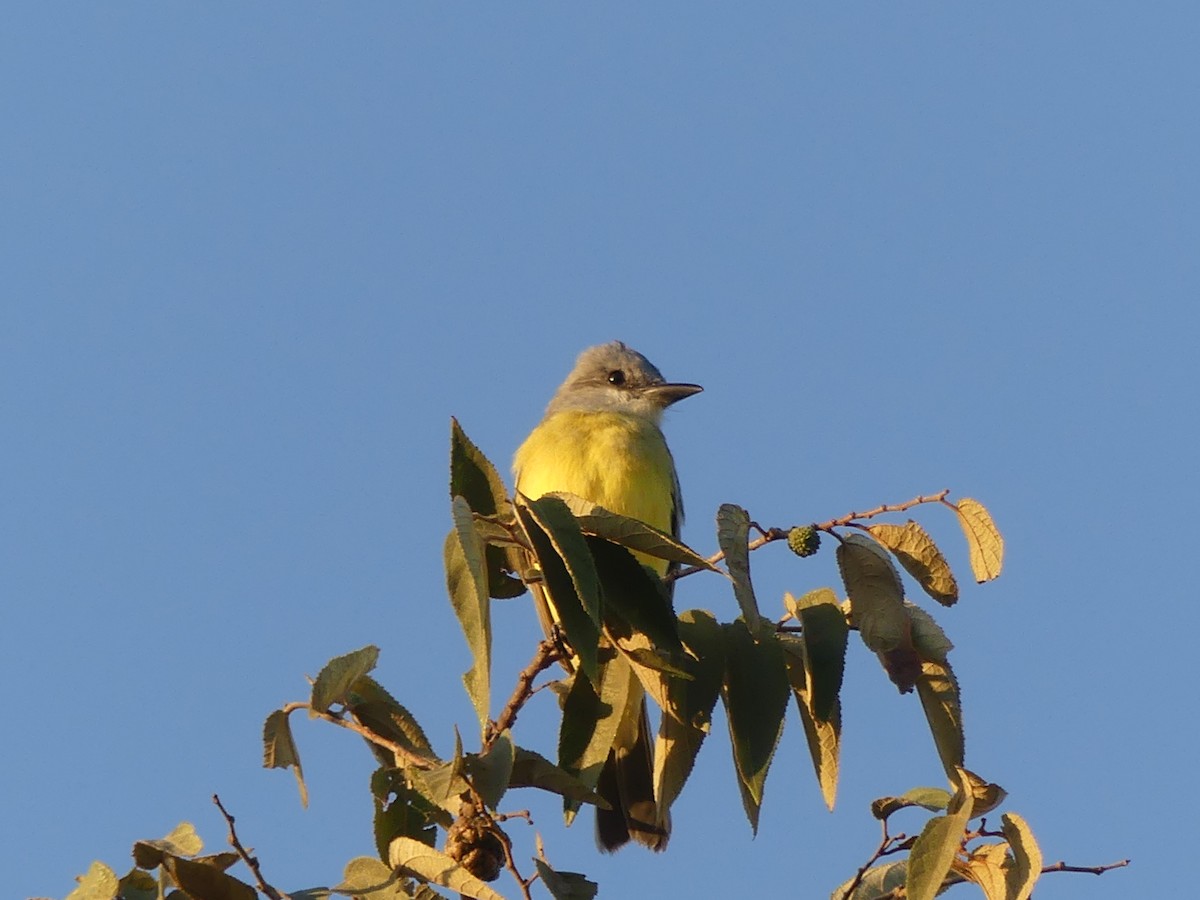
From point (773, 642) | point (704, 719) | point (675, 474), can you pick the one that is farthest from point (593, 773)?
point (675, 474)

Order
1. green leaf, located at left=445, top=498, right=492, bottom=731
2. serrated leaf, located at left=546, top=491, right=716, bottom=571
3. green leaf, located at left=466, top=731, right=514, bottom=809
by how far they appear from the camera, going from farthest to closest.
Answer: serrated leaf, located at left=546, top=491, right=716, bottom=571, green leaf, located at left=466, top=731, right=514, bottom=809, green leaf, located at left=445, top=498, right=492, bottom=731

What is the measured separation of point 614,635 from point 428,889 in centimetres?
73

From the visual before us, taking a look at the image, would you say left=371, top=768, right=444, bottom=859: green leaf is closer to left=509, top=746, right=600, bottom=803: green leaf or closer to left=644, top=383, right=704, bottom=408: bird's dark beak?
left=509, top=746, right=600, bottom=803: green leaf

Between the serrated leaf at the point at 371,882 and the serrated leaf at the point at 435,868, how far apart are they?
35 mm

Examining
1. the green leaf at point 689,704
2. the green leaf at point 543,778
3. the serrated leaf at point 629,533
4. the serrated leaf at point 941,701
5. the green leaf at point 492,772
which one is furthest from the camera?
the green leaf at point 689,704

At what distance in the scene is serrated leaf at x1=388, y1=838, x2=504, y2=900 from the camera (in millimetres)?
3031

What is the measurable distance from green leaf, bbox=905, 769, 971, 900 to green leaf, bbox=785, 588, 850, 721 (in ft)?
1.38

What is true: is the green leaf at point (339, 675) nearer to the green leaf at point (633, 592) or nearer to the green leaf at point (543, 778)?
the green leaf at point (543, 778)

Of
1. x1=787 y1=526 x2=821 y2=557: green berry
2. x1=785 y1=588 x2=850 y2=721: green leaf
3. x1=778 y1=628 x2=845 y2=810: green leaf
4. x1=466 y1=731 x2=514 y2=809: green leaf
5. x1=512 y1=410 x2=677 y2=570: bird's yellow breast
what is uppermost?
x1=512 y1=410 x2=677 y2=570: bird's yellow breast

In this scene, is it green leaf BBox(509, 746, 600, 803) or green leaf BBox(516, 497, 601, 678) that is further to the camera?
green leaf BBox(509, 746, 600, 803)

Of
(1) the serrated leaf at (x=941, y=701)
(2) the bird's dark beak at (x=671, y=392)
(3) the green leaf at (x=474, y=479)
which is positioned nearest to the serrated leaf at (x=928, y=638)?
(1) the serrated leaf at (x=941, y=701)

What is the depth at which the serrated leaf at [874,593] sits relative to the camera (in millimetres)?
3402

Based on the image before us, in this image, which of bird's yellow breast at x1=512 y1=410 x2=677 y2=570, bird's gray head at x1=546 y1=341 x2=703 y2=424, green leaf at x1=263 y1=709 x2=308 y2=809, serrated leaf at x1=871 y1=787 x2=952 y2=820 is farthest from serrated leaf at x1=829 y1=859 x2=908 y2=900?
bird's gray head at x1=546 y1=341 x2=703 y2=424

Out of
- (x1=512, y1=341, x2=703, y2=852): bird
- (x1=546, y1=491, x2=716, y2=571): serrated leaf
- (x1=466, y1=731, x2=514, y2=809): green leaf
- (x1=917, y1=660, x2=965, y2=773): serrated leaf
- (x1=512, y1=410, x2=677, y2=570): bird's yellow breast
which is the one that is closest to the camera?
(x1=466, y1=731, x2=514, y2=809): green leaf
